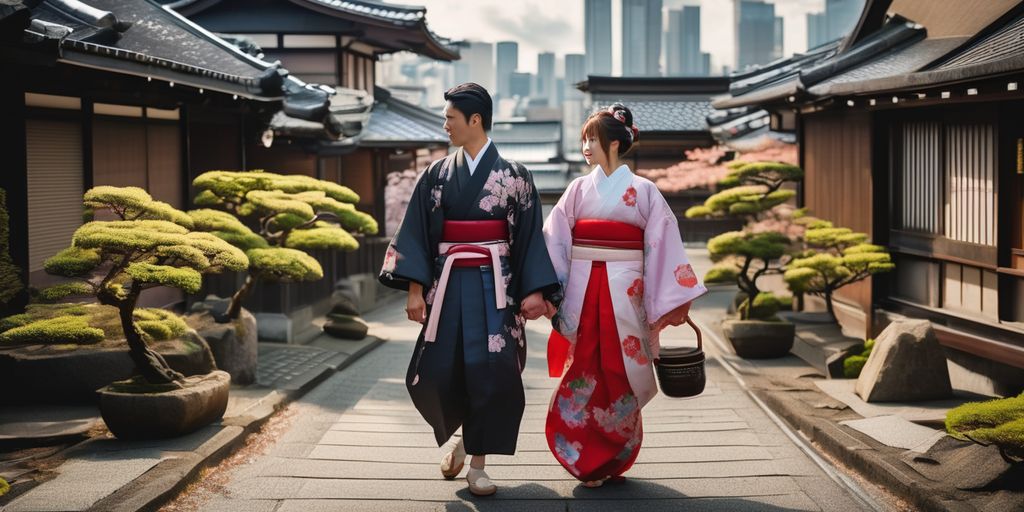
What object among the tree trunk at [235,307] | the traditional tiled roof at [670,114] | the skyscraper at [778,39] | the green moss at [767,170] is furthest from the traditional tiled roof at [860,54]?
the skyscraper at [778,39]

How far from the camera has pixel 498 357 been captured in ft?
21.7

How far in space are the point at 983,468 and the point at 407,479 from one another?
343cm

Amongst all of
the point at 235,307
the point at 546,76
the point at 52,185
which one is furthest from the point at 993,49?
the point at 546,76

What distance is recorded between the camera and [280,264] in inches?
436

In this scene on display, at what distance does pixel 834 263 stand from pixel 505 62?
175 metres

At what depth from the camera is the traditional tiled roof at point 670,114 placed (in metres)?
38.3

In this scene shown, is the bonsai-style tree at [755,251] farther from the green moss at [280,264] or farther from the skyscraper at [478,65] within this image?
the skyscraper at [478,65]

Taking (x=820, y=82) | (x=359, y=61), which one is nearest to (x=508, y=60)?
(x=359, y=61)

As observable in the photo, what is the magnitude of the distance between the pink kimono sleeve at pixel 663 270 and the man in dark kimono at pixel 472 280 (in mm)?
643

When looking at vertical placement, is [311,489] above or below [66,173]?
below

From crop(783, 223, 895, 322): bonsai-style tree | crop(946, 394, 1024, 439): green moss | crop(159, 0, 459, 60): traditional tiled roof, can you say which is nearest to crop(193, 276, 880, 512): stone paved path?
crop(946, 394, 1024, 439): green moss

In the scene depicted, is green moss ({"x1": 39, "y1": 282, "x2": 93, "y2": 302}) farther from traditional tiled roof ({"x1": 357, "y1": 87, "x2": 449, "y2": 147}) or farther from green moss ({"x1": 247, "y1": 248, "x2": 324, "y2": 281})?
traditional tiled roof ({"x1": 357, "y1": 87, "x2": 449, "y2": 147})

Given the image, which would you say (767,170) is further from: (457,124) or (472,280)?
(472,280)

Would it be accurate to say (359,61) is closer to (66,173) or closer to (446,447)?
(66,173)
